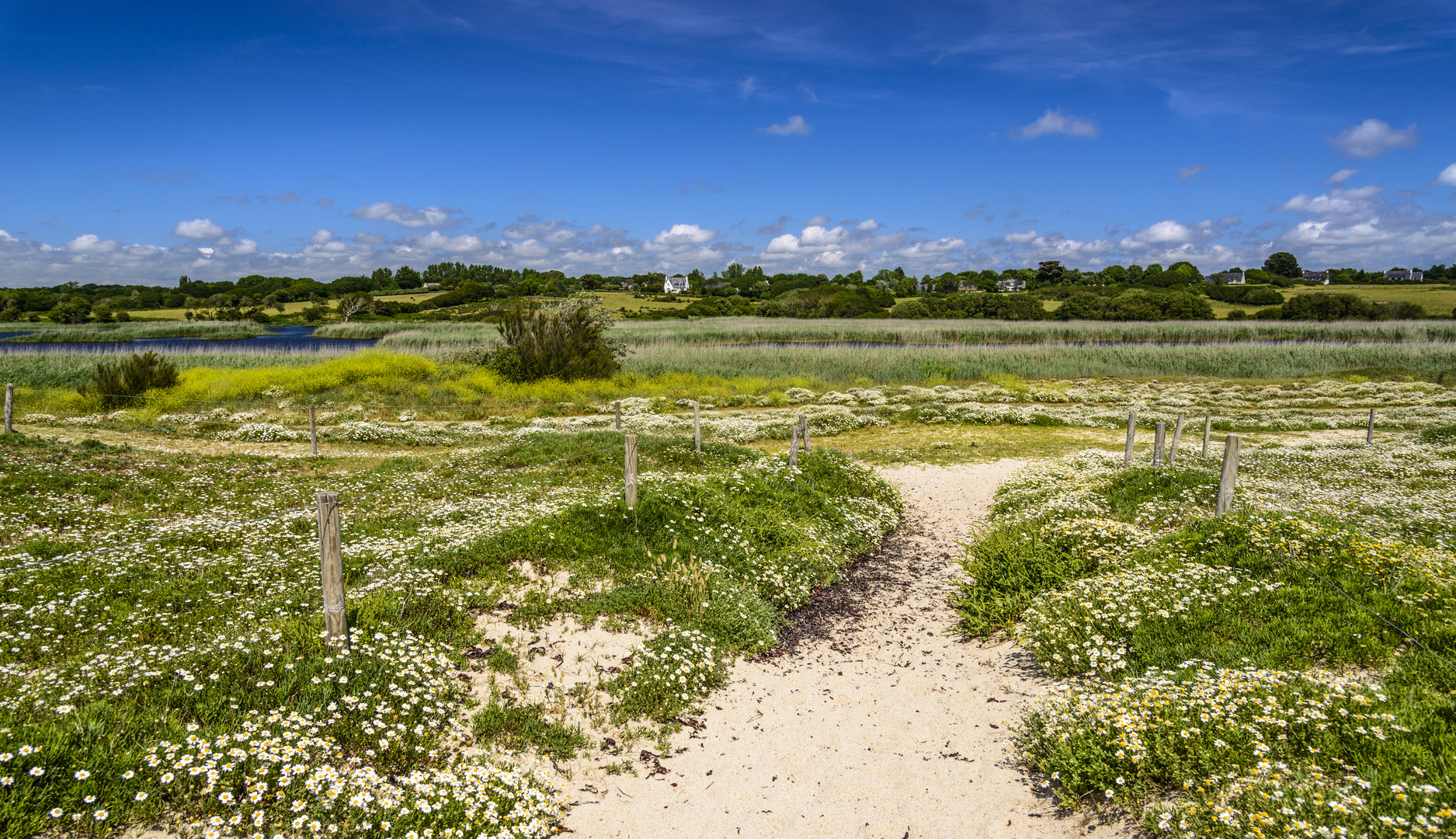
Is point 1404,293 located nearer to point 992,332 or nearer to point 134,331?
point 992,332

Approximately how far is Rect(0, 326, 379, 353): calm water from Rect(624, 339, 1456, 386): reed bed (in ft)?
78.2

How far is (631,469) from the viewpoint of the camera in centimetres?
1040

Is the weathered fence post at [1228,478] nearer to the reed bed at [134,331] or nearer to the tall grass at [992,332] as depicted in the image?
the tall grass at [992,332]

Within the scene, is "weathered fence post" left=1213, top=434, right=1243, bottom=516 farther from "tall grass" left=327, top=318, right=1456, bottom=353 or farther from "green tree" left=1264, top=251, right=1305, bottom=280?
"green tree" left=1264, top=251, right=1305, bottom=280

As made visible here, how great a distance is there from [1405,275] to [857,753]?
160980 millimetres

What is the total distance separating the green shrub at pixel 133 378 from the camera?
1196 inches

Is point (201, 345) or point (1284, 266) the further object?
point (1284, 266)

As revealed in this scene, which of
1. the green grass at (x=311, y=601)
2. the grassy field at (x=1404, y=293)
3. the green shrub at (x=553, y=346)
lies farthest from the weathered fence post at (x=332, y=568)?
the grassy field at (x=1404, y=293)

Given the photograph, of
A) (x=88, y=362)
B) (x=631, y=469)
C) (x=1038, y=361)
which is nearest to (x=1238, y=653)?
(x=631, y=469)

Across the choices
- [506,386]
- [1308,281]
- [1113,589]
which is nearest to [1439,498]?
[1113,589]

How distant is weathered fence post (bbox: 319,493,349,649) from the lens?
19.9 ft

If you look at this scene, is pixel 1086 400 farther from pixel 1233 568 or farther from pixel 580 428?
pixel 1233 568

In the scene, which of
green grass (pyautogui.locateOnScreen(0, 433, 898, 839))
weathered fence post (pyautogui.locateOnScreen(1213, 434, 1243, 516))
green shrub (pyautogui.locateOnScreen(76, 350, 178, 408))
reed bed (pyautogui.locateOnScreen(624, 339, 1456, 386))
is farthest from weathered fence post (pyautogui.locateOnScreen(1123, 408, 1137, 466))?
green shrub (pyautogui.locateOnScreen(76, 350, 178, 408))

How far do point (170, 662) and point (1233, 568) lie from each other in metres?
10.3
